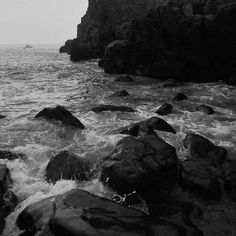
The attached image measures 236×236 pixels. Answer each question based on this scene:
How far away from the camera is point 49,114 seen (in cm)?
1725

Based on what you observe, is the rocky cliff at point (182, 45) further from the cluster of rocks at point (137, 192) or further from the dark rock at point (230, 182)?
the dark rock at point (230, 182)

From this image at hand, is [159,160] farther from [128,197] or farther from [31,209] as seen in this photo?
[31,209]

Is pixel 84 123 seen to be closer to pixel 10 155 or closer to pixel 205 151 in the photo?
pixel 10 155

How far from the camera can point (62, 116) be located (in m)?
16.7

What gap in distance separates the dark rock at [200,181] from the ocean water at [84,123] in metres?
1.89

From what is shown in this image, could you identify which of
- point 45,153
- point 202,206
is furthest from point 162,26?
point 202,206

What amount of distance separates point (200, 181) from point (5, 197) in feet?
18.2

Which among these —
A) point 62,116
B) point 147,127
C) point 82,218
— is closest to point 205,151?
point 147,127

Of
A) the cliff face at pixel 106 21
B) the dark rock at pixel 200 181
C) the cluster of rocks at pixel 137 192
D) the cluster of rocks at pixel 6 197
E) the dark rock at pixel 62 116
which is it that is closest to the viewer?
the cluster of rocks at pixel 137 192

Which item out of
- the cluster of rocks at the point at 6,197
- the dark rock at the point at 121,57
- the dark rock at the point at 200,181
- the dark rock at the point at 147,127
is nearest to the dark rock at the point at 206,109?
the dark rock at the point at 147,127

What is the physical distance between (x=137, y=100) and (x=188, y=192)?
47.7 ft

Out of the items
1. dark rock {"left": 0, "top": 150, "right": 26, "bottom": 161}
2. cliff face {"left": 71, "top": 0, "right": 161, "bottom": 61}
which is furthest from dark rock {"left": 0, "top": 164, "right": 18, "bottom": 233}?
cliff face {"left": 71, "top": 0, "right": 161, "bottom": 61}

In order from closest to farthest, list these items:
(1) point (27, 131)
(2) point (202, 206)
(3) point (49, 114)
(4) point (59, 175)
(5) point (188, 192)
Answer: (2) point (202, 206)
(5) point (188, 192)
(4) point (59, 175)
(1) point (27, 131)
(3) point (49, 114)

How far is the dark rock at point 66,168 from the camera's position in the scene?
10.3 metres
